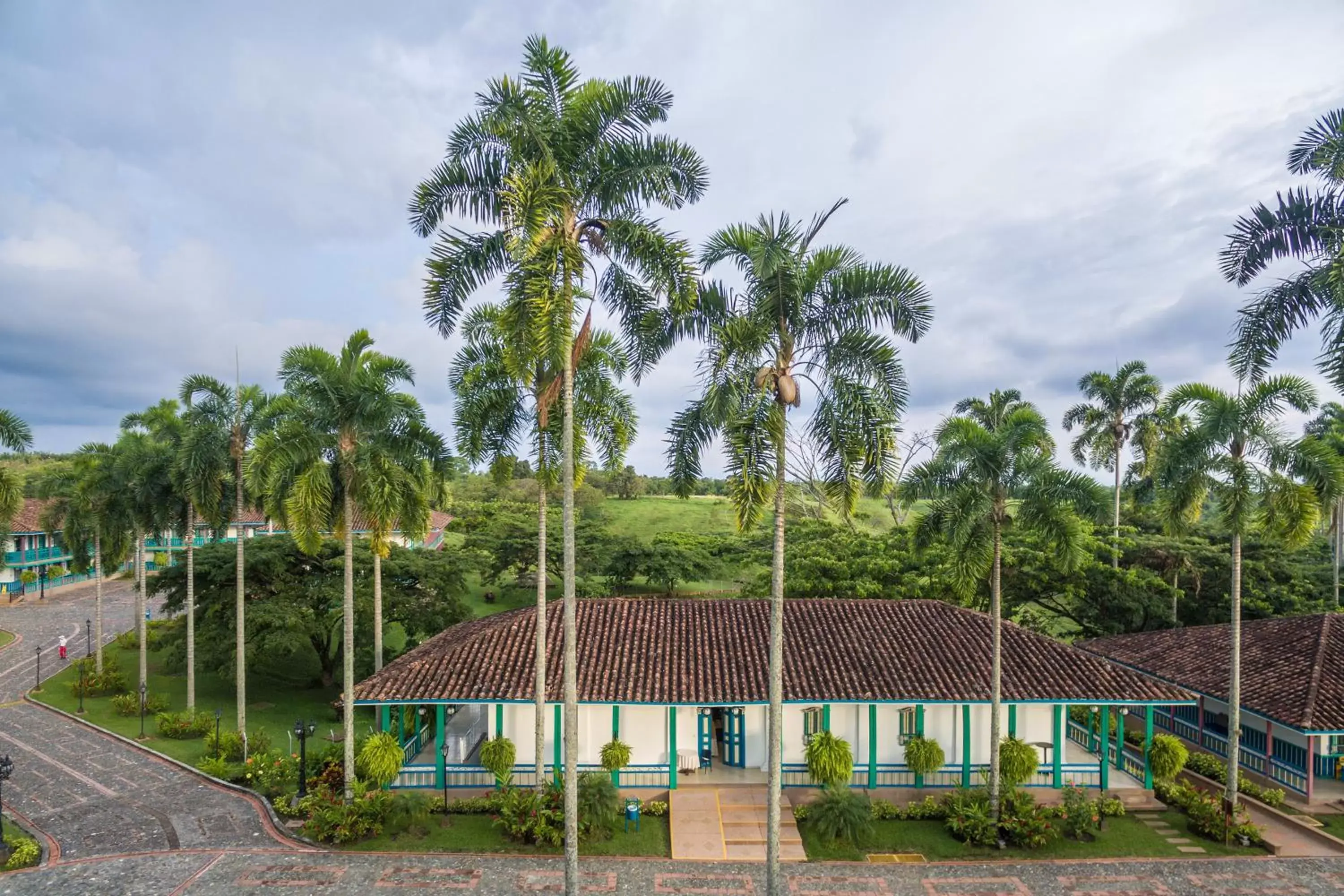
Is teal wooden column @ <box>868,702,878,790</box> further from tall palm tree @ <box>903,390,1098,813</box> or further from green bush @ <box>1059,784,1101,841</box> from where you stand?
green bush @ <box>1059,784,1101,841</box>

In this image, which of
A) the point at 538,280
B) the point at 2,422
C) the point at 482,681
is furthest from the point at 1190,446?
the point at 2,422

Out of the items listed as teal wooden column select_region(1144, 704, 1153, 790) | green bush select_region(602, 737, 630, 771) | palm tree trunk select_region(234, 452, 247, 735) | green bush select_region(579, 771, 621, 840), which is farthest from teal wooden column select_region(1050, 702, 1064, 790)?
palm tree trunk select_region(234, 452, 247, 735)

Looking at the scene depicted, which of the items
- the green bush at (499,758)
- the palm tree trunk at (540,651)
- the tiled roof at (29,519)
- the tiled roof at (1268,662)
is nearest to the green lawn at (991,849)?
the tiled roof at (1268,662)

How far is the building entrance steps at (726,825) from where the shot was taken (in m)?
15.2

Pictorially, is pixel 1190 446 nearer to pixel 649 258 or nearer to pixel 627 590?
pixel 649 258

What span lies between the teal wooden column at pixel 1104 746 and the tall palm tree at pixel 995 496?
3.61 meters

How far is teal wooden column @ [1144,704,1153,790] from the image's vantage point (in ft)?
58.9

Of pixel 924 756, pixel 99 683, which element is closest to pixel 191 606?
pixel 99 683

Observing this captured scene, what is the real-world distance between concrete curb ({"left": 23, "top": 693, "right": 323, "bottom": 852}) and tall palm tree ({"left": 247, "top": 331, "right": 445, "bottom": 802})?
4.14ft

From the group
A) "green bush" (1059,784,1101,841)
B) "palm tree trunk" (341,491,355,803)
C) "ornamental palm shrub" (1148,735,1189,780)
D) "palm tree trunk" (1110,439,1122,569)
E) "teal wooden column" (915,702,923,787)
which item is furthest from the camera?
"palm tree trunk" (1110,439,1122,569)

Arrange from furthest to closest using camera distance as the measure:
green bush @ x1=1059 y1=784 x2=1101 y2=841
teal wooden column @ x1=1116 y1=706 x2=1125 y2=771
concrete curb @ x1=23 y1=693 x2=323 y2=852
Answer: teal wooden column @ x1=1116 y1=706 x2=1125 y2=771, green bush @ x1=1059 y1=784 x2=1101 y2=841, concrete curb @ x1=23 y1=693 x2=323 y2=852

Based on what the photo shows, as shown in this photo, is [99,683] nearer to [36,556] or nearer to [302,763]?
[302,763]

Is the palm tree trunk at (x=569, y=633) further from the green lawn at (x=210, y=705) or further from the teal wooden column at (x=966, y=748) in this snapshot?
the green lawn at (x=210, y=705)

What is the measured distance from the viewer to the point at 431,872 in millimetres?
14273
